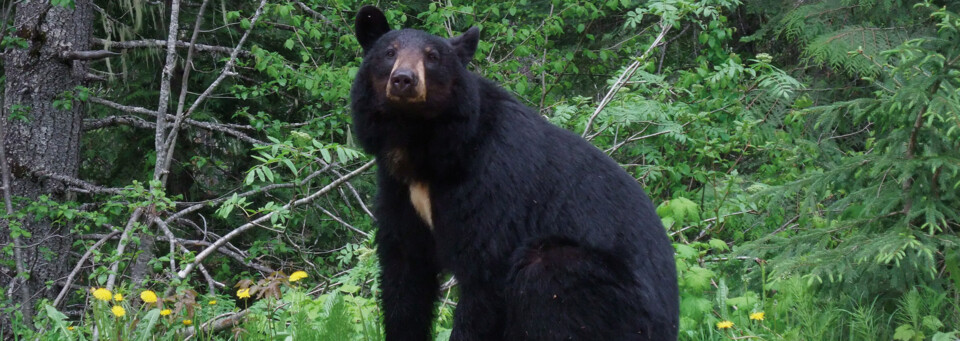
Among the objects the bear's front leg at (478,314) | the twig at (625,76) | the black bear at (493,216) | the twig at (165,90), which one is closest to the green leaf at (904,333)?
the black bear at (493,216)

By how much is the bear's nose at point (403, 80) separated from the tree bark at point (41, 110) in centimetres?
458

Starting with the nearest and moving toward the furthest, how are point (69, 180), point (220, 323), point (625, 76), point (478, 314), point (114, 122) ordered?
point (478, 314) → point (220, 323) → point (625, 76) → point (69, 180) → point (114, 122)

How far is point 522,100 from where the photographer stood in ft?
26.5

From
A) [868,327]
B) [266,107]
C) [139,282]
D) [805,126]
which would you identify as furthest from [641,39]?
[139,282]

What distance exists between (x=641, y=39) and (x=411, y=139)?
17.8 ft

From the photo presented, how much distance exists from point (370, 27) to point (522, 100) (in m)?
4.00

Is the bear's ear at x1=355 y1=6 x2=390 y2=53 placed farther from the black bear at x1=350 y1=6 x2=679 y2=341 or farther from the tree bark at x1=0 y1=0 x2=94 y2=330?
the tree bark at x1=0 y1=0 x2=94 y2=330

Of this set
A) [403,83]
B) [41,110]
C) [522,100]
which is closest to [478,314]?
[403,83]

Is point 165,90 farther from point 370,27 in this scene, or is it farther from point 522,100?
point 522,100

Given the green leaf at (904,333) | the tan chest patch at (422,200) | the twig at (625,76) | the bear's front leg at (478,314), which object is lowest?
the green leaf at (904,333)

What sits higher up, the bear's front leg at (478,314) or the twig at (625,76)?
the bear's front leg at (478,314)

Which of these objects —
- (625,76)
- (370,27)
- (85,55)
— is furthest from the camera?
(85,55)

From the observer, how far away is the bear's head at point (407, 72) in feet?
12.6

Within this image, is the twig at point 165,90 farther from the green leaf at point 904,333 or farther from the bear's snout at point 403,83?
the green leaf at point 904,333
